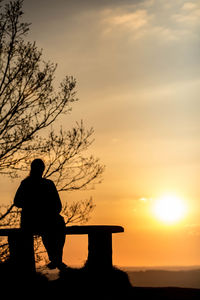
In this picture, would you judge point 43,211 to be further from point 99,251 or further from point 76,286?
point 76,286

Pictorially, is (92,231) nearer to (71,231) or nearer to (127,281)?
(71,231)

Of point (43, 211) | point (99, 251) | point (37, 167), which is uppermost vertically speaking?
point (37, 167)

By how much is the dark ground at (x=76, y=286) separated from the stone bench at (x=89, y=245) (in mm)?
358

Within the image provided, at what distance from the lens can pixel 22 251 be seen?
10031 millimetres

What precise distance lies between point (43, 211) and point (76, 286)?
5.46 feet

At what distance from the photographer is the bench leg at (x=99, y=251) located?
33.0 ft

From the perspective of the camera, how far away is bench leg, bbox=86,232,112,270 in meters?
10.0

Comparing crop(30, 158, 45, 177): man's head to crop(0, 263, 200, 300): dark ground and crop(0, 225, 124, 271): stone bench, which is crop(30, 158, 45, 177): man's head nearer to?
crop(0, 225, 124, 271): stone bench

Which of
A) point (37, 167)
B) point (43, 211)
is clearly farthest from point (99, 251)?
point (37, 167)

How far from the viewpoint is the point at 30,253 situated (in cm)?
1003


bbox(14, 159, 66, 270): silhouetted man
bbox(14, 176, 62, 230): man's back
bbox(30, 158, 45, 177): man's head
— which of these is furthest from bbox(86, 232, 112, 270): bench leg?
bbox(30, 158, 45, 177): man's head

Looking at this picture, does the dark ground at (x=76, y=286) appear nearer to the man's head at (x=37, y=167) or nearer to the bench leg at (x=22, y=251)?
the bench leg at (x=22, y=251)

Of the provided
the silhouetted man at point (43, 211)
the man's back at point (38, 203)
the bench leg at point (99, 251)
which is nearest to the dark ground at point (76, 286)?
the bench leg at point (99, 251)

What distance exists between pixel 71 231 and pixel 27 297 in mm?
1803
